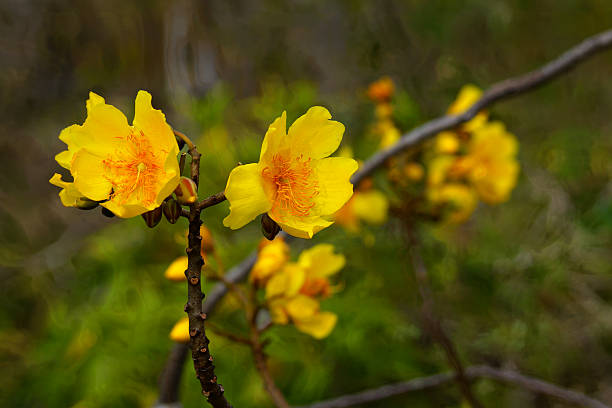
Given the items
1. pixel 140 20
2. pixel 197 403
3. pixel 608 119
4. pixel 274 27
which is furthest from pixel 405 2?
pixel 197 403

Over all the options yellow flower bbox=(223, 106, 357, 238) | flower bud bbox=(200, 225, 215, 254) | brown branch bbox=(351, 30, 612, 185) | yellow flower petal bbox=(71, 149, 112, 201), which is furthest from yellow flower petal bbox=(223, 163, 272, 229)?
brown branch bbox=(351, 30, 612, 185)

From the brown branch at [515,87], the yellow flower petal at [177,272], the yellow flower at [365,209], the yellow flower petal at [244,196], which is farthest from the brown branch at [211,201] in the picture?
the yellow flower at [365,209]

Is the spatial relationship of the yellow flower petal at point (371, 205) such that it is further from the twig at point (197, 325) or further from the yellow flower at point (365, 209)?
the twig at point (197, 325)

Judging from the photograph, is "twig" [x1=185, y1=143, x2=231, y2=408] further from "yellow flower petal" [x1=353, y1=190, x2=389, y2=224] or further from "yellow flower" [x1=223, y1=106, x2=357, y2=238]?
"yellow flower petal" [x1=353, y1=190, x2=389, y2=224]

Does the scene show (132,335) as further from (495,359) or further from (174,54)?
(174,54)

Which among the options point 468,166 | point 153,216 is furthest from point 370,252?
point 153,216

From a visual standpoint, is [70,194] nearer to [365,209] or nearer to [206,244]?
[206,244]
